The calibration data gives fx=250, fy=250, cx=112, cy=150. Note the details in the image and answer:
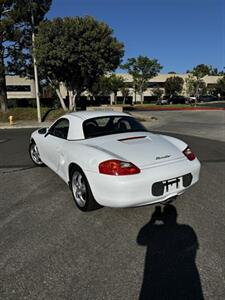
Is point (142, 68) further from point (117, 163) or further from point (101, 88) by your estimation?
point (117, 163)

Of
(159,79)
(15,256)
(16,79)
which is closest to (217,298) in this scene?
(15,256)

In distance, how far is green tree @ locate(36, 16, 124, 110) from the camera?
1723cm

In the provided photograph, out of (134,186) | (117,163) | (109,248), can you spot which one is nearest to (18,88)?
(117,163)

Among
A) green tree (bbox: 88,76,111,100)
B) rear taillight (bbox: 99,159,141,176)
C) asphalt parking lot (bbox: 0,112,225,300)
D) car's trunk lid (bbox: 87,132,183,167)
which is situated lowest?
asphalt parking lot (bbox: 0,112,225,300)

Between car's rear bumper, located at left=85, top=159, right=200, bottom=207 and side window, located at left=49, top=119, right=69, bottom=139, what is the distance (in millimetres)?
1346

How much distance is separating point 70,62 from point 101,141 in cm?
1508

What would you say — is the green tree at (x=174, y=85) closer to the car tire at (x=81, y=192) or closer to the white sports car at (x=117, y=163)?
the white sports car at (x=117, y=163)

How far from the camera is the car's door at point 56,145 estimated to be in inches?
→ 171

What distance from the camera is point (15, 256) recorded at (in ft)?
9.25

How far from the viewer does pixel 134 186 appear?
317cm

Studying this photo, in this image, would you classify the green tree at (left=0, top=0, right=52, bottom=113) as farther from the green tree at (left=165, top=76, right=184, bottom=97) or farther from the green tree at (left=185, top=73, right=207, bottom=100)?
the green tree at (left=165, top=76, right=184, bottom=97)

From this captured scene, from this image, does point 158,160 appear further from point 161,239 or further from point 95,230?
point 95,230

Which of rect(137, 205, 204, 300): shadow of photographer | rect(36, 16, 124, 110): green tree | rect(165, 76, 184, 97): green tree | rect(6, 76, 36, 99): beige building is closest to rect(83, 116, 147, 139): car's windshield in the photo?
rect(137, 205, 204, 300): shadow of photographer

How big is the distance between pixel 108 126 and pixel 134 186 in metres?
1.64
